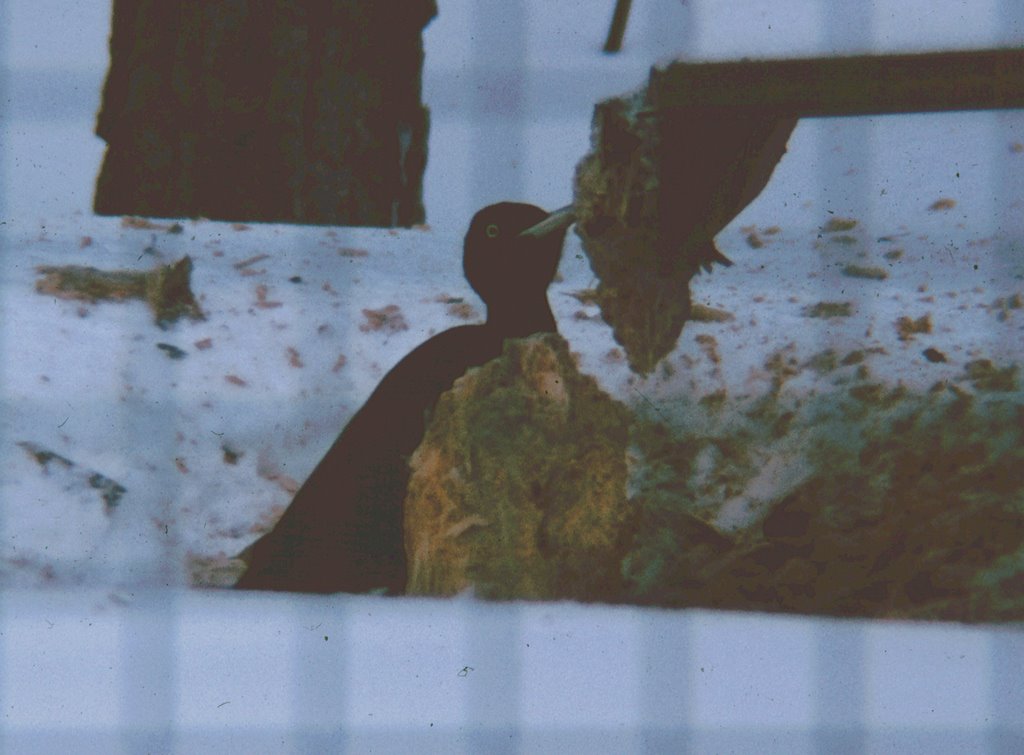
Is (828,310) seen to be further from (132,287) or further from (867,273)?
(132,287)

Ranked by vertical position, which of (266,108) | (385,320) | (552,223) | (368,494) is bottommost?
(368,494)

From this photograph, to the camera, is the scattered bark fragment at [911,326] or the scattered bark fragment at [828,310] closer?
the scattered bark fragment at [911,326]

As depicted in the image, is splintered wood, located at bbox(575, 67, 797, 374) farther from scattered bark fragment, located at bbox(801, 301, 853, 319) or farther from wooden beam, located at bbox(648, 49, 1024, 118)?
scattered bark fragment, located at bbox(801, 301, 853, 319)

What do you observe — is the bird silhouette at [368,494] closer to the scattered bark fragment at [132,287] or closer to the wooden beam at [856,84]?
the wooden beam at [856,84]

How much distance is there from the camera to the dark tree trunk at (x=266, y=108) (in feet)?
6.54

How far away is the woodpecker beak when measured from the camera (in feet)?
5.50

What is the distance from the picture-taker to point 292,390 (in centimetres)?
192

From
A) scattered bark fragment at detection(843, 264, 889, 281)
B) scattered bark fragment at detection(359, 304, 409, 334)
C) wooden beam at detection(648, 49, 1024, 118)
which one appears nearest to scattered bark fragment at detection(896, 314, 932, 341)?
scattered bark fragment at detection(843, 264, 889, 281)

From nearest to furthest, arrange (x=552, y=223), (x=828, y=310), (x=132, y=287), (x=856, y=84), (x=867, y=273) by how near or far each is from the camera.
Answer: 1. (x=856, y=84)
2. (x=552, y=223)
3. (x=132, y=287)
4. (x=828, y=310)
5. (x=867, y=273)

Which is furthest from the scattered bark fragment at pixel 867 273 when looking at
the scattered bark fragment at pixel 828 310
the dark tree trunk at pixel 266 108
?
the dark tree trunk at pixel 266 108

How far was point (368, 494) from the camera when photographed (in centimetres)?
147

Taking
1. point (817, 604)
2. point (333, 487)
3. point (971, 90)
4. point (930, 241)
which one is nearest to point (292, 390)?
point (333, 487)

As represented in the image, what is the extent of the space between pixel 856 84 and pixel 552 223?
621 mm

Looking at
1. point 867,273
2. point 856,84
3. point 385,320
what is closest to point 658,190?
point 856,84
